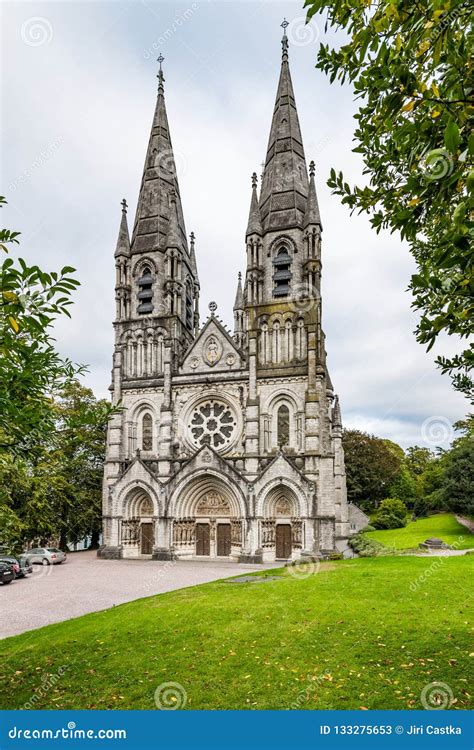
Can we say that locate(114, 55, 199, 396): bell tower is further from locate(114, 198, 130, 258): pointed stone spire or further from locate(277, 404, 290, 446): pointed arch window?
locate(277, 404, 290, 446): pointed arch window

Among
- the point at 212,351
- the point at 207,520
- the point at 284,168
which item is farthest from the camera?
the point at 284,168

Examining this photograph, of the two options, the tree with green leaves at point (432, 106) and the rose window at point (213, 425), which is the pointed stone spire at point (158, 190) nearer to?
the rose window at point (213, 425)

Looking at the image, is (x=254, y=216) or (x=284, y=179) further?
(x=284, y=179)

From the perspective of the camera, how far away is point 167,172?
135 ft

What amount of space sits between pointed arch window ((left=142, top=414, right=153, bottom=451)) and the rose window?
305cm

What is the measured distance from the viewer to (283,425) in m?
31.1

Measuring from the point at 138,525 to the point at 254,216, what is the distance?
23568mm

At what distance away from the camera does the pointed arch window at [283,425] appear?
3091 centimetres

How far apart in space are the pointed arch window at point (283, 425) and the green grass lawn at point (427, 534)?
10.9m

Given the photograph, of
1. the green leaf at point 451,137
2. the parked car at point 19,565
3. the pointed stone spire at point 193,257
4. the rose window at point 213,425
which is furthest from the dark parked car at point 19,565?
the pointed stone spire at point 193,257

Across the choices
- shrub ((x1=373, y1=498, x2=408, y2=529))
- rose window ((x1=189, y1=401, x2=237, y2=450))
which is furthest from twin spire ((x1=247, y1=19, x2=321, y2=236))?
shrub ((x1=373, y1=498, x2=408, y2=529))

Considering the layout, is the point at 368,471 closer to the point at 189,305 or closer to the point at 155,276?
the point at 189,305

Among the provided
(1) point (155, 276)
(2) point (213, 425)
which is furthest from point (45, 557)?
(1) point (155, 276)

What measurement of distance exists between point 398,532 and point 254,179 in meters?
31.9
